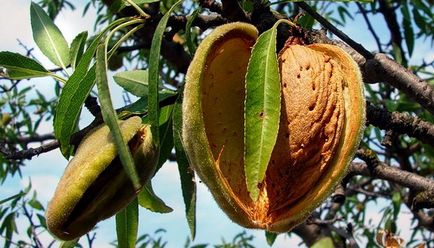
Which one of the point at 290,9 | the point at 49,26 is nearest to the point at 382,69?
the point at 49,26

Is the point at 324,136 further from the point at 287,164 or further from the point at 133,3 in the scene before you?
the point at 133,3

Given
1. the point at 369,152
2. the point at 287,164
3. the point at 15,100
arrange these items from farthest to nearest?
1. the point at 15,100
2. the point at 369,152
3. the point at 287,164

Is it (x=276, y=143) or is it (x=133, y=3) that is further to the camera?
(x=133, y=3)

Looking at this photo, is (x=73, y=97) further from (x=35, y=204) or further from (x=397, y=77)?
(x=35, y=204)

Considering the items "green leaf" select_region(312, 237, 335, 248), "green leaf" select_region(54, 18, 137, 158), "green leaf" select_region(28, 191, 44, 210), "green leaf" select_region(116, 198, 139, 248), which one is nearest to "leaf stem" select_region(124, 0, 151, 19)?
"green leaf" select_region(54, 18, 137, 158)

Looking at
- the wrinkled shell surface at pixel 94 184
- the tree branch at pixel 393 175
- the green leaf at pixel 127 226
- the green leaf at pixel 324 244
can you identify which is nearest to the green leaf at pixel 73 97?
the wrinkled shell surface at pixel 94 184

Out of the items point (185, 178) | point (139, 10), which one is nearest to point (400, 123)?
point (185, 178)
